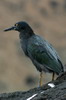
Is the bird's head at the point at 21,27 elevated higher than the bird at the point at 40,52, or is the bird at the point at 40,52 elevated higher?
the bird's head at the point at 21,27

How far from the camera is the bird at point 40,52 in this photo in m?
14.6

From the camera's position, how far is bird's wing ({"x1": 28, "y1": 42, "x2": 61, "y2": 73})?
47.8ft

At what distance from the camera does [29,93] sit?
13.2 m

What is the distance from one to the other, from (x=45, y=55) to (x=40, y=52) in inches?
8.6

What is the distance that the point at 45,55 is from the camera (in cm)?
1503

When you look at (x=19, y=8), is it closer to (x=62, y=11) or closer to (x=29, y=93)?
(x=62, y=11)

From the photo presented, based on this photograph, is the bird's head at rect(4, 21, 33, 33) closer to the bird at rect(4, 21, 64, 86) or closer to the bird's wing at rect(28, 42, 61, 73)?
the bird at rect(4, 21, 64, 86)

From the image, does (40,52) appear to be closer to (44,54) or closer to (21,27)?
(44,54)

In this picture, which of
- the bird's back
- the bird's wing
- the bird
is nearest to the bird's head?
the bird

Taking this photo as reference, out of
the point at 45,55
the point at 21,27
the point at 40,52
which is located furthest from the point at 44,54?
the point at 21,27

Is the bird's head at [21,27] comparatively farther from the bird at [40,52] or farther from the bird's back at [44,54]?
the bird's back at [44,54]

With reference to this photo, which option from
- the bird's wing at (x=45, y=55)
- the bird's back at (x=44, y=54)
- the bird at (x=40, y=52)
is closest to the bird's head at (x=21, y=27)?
the bird at (x=40, y=52)

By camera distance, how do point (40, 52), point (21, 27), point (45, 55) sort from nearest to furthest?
point (45, 55), point (40, 52), point (21, 27)

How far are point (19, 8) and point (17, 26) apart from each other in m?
37.8
